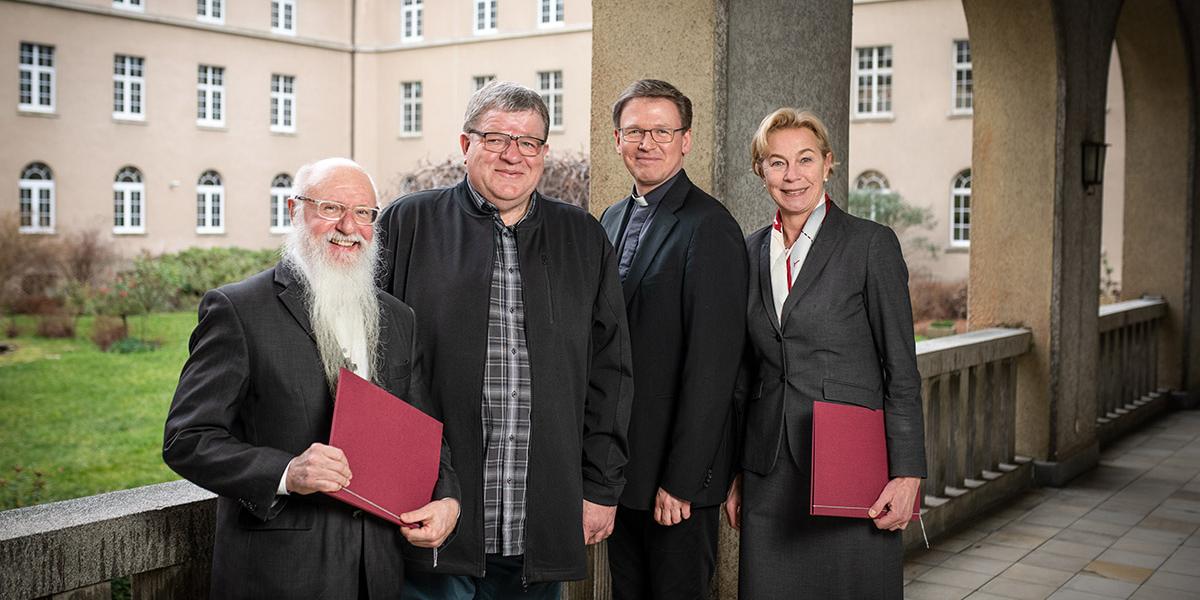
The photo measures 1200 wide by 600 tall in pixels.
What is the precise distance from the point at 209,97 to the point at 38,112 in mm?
4894

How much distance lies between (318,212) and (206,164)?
105 ft

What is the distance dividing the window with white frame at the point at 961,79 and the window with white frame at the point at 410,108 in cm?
1659

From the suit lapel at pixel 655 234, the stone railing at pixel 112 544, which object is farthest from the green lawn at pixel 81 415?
the suit lapel at pixel 655 234

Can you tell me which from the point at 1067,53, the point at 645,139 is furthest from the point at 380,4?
the point at 645,139

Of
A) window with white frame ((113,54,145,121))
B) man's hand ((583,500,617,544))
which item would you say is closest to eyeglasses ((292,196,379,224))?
man's hand ((583,500,617,544))

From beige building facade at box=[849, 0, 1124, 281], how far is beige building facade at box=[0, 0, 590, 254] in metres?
7.91

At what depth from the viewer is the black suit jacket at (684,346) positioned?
3.01 m

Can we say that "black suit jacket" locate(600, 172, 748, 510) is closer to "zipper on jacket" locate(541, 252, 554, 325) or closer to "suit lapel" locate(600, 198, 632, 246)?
"suit lapel" locate(600, 198, 632, 246)

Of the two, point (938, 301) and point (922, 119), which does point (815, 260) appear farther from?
point (922, 119)

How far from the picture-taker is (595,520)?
2887mm

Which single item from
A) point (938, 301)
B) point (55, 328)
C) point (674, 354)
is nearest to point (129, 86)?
point (55, 328)

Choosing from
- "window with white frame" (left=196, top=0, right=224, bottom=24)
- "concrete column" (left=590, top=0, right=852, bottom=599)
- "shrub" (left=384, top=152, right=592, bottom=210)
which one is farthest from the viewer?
"window with white frame" (left=196, top=0, right=224, bottom=24)

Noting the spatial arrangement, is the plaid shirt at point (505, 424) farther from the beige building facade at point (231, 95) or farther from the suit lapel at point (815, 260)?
the beige building facade at point (231, 95)

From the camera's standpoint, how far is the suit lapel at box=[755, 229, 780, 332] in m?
3.03
